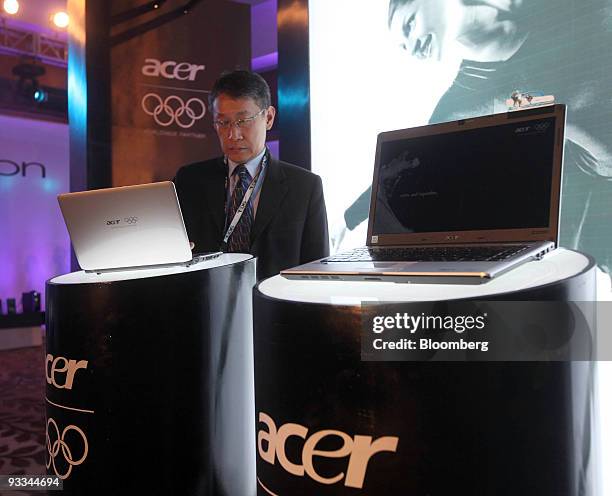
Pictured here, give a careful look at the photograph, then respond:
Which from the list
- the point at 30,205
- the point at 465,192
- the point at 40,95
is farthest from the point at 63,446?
the point at 30,205

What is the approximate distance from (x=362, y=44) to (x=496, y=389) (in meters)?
1.78

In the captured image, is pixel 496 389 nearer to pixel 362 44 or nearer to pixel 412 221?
pixel 412 221

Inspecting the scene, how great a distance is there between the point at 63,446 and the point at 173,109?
2.22 meters

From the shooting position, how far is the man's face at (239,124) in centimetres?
176

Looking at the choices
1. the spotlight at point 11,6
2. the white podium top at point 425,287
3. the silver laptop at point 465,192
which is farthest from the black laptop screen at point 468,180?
the spotlight at point 11,6

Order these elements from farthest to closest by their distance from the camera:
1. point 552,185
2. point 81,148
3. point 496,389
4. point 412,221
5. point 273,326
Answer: point 81,148 < point 412,221 < point 552,185 < point 273,326 < point 496,389

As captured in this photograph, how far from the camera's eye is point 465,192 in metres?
1.18

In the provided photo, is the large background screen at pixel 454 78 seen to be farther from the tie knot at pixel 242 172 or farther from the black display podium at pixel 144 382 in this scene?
the black display podium at pixel 144 382

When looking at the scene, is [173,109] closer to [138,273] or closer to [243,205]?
[243,205]

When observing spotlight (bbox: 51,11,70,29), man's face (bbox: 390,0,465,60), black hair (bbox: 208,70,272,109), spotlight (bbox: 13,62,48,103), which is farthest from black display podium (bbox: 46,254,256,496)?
spotlight (bbox: 13,62,48,103)

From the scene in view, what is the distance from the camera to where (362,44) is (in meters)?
2.24

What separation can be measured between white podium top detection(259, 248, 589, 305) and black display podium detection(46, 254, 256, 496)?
1.22 feet

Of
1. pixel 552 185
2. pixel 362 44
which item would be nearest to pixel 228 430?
pixel 552 185

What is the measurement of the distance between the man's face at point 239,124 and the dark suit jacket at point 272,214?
12cm
